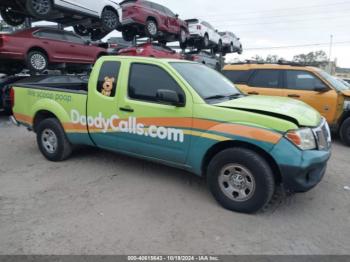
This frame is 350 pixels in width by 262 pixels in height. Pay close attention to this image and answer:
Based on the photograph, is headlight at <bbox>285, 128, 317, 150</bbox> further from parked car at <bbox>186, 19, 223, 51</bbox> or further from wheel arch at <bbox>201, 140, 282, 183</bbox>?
parked car at <bbox>186, 19, 223, 51</bbox>

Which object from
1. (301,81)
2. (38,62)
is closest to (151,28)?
(38,62)

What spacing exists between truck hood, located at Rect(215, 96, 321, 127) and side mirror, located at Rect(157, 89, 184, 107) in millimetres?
507

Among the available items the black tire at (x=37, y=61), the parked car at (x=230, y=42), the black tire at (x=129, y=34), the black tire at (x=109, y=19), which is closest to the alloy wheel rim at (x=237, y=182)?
the black tire at (x=37, y=61)

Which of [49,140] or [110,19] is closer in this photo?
[49,140]

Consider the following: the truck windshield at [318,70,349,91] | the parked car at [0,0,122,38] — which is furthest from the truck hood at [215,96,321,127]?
the parked car at [0,0,122,38]

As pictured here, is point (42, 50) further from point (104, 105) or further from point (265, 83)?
point (265, 83)

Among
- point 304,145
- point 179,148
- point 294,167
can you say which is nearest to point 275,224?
point 294,167

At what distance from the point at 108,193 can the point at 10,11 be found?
10.1 m

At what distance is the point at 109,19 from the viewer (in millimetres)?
12430

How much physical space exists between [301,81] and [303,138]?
15.4 feet

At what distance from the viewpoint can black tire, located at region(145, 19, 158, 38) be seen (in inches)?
537

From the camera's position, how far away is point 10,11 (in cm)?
1096

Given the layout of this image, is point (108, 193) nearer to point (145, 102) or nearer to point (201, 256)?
point (145, 102)

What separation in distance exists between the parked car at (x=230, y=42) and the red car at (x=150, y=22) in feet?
22.3
